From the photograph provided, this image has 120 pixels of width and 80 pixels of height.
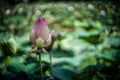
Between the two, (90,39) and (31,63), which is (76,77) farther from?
(90,39)

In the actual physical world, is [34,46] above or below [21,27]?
above

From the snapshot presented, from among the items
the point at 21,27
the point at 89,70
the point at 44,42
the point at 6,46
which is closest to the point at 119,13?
the point at 89,70

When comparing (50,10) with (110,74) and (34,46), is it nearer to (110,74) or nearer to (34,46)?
(110,74)

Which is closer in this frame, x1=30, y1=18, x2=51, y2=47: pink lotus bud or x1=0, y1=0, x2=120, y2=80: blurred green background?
x1=30, y1=18, x2=51, y2=47: pink lotus bud

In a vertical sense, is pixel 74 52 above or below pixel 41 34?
below

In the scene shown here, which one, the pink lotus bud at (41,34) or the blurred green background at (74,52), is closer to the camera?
the pink lotus bud at (41,34)

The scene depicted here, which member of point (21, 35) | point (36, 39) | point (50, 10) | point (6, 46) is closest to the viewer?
point (36, 39)

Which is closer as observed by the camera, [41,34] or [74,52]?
[41,34]

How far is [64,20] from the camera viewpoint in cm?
564

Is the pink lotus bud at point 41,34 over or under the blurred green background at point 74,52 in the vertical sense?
over

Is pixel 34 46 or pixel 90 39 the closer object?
pixel 34 46

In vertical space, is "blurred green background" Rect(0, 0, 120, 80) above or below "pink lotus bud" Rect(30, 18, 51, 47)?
below

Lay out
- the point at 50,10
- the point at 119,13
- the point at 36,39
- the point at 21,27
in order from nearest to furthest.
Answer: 1. the point at 36,39
2. the point at 119,13
3. the point at 21,27
4. the point at 50,10

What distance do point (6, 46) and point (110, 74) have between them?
755 millimetres
